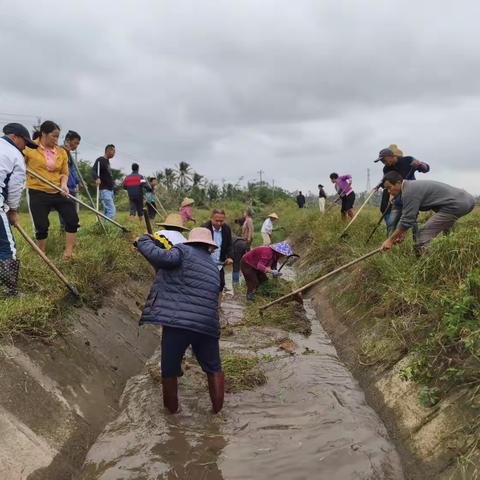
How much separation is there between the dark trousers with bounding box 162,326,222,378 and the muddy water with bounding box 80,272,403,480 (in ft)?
1.82

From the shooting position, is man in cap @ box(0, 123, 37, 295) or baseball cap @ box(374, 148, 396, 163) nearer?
man in cap @ box(0, 123, 37, 295)

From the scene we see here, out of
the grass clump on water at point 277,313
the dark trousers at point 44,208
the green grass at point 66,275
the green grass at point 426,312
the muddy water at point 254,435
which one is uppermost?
the dark trousers at point 44,208

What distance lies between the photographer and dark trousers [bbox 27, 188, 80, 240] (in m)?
6.23

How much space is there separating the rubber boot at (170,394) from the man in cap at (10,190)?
6.36 ft

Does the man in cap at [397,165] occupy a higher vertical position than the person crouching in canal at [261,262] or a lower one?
higher

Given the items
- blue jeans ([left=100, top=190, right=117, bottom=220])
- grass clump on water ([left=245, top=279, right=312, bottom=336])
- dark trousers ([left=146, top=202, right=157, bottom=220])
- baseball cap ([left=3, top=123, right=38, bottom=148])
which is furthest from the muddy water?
dark trousers ([left=146, top=202, right=157, bottom=220])

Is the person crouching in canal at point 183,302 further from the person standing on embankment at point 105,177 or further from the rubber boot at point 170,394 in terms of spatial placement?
the person standing on embankment at point 105,177

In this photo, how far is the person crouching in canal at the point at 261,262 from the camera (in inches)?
313

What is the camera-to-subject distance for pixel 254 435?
4.18 m

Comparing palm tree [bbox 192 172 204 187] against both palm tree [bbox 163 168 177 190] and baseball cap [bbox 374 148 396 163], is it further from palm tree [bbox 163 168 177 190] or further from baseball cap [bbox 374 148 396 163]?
baseball cap [bbox 374 148 396 163]

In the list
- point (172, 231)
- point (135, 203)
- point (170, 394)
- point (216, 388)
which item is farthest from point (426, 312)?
point (135, 203)

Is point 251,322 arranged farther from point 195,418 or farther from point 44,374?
point 44,374

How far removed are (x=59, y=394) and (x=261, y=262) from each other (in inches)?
187

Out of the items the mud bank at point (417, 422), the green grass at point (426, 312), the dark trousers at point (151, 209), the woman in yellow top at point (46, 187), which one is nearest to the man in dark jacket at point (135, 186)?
the dark trousers at point (151, 209)
